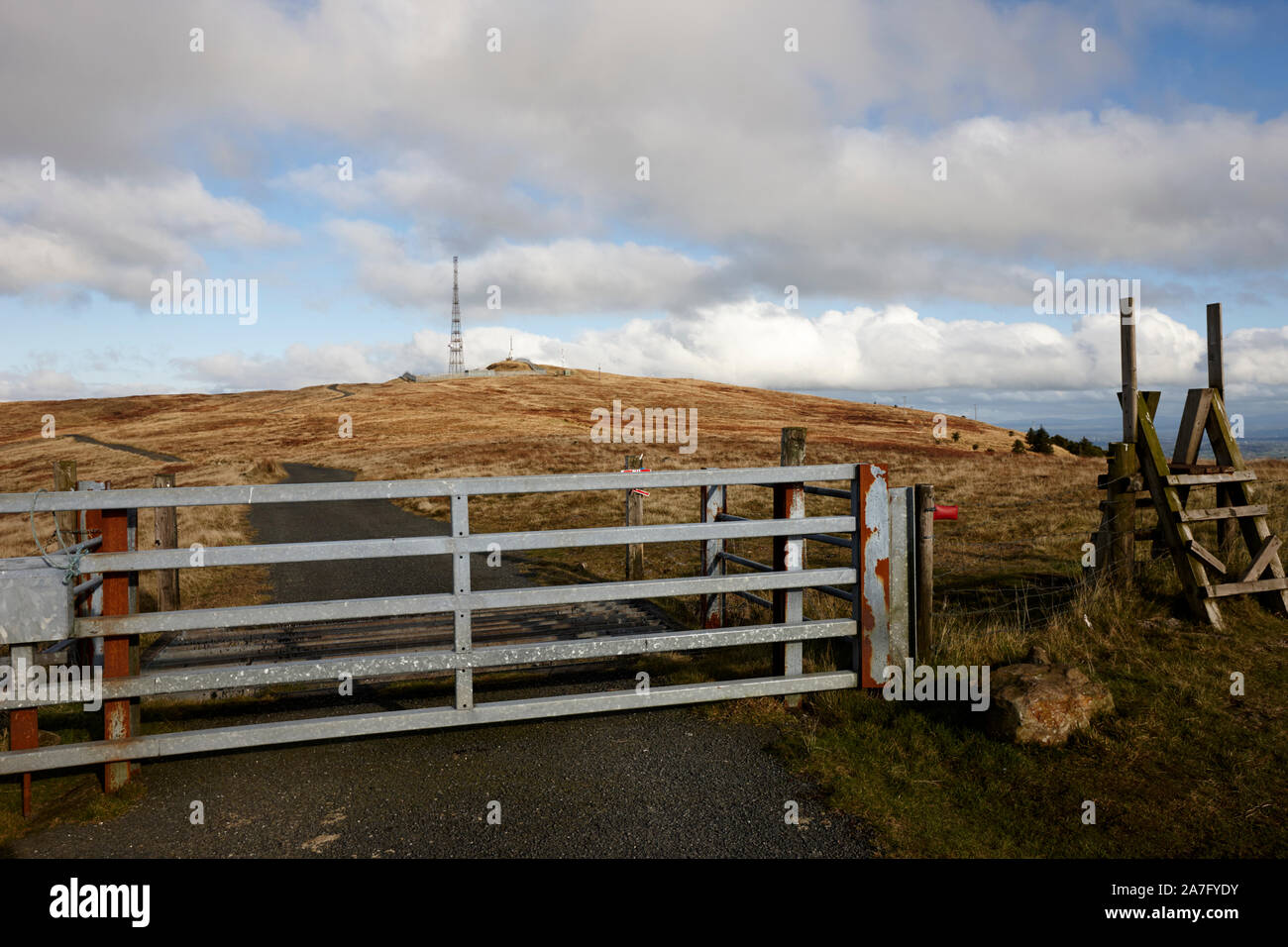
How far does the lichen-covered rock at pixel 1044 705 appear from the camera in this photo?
5.32 metres

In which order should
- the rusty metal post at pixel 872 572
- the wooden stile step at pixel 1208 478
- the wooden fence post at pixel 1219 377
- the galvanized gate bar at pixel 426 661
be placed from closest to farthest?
the galvanized gate bar at pixel 426 661, the rusty metal post at pixel 872 572, the wooden stile step at pixel 1208 478, the wooden fence post at pixel 1219 377

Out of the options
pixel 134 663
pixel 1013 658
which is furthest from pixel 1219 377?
pixel 134 663

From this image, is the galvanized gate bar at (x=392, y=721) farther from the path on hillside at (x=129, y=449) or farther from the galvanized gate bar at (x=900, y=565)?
the path on hillside at (x=129, y=449)

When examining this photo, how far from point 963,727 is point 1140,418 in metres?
4.85

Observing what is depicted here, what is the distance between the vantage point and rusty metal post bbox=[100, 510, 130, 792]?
5055mm

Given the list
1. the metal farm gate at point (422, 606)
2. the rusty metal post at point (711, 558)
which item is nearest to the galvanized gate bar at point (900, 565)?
the metal farm gate at point (422, 606)

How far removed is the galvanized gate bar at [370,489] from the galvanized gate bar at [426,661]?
110cm

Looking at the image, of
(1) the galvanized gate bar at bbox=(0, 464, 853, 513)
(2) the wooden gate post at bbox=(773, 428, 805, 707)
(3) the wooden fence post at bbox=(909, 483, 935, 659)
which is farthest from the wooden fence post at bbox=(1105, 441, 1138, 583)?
(2) the wooden gate post at bbox=(773, 428, 805, 707)

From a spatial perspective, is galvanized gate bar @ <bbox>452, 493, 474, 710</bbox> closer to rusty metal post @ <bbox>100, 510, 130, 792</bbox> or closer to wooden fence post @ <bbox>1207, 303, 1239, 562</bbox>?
rusty metal post @ <bbox>100, 510, 130, 792</bbox>

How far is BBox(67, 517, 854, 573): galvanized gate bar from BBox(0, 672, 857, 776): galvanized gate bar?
1.08m

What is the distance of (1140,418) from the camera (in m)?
8.57
